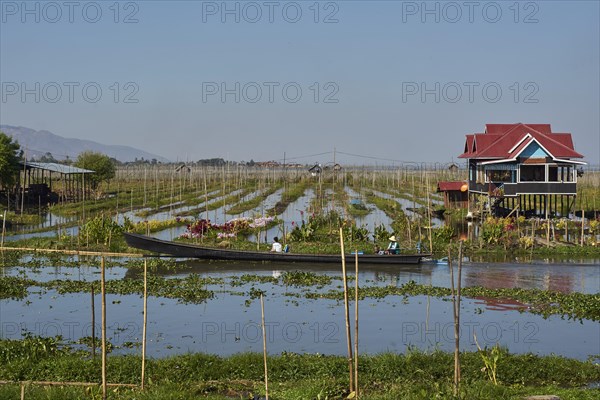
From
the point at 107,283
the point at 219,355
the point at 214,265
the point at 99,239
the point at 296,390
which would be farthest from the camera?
the point at 99,239

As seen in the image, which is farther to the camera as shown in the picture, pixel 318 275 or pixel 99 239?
pixel 99 239

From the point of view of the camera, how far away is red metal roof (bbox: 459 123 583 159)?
128 feet

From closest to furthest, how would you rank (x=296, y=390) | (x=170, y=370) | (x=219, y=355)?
1. (x=296, y=390)
2. (x=170, y=370)
3. (x=219, y=355)

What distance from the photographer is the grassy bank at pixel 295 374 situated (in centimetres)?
1069

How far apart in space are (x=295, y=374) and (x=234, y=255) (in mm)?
13682

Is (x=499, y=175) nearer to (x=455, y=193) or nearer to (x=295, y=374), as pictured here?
(x=455, y=193)

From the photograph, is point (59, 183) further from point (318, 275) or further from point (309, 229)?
point (318, 275)

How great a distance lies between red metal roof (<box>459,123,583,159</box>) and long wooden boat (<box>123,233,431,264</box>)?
1616cm

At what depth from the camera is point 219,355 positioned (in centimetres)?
1379

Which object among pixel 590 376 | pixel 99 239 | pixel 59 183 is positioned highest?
pixel 59 183

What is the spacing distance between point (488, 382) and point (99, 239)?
20030 millimetres

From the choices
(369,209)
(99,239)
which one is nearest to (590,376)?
(99,239)

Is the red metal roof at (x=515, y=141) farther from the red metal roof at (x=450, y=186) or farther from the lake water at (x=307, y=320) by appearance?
the lake water at (x=307, y=320)

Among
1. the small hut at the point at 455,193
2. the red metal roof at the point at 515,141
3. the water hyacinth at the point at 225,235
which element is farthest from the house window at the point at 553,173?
the water hyacinth at the point at 225,235
